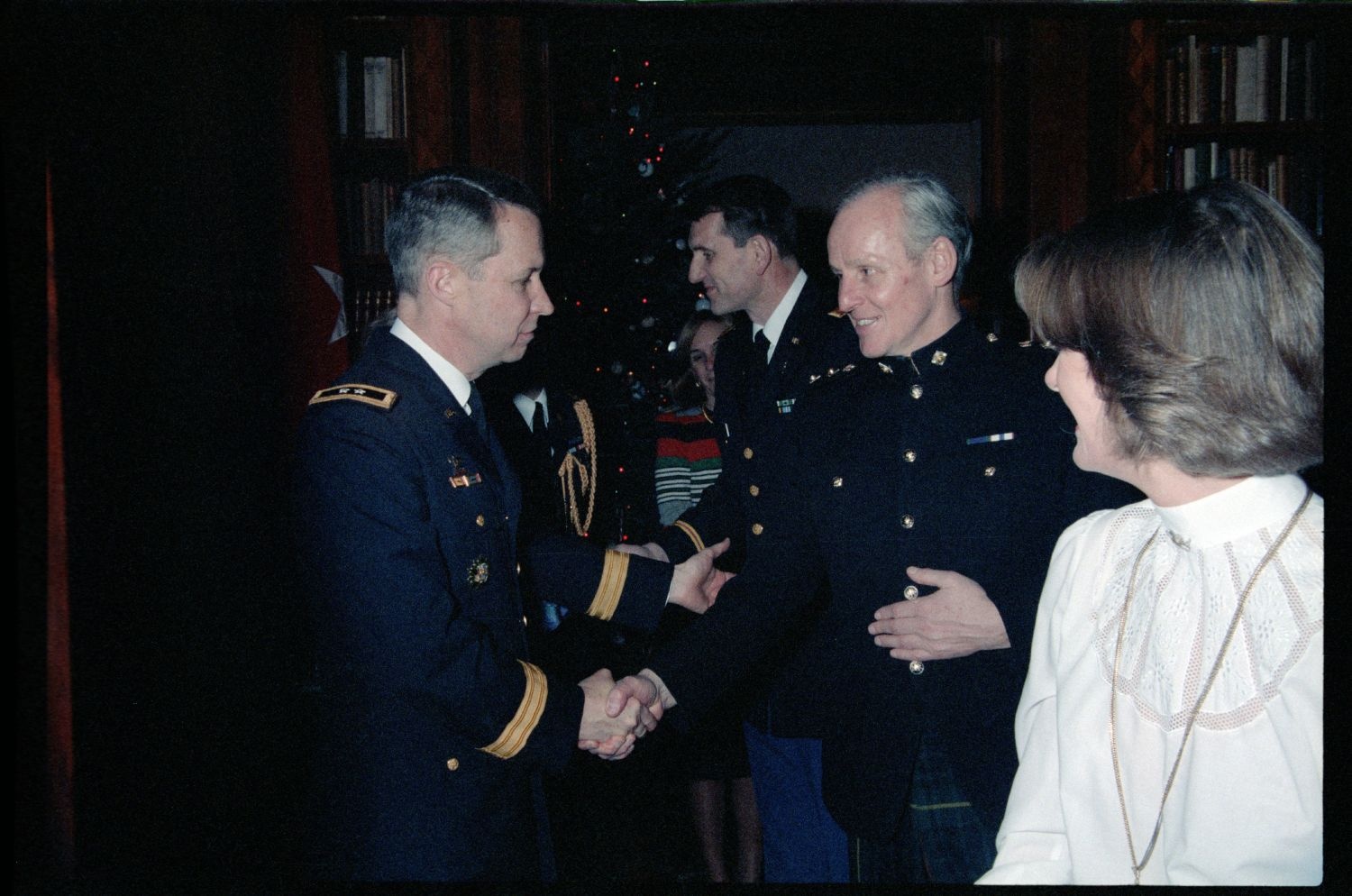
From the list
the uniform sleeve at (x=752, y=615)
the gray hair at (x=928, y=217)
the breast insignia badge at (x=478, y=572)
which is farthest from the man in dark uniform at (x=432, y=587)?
the gray hair at (x=928, y=217)

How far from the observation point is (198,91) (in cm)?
175

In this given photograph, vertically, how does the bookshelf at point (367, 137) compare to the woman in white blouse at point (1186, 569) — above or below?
above

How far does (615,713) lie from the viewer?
188 cm

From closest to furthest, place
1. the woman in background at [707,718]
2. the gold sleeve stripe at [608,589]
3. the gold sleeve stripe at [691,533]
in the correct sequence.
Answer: the gold sleeve stripe at [608,589]
the gold sleeve stripe at [691,533]
the woman in background at [707,718]

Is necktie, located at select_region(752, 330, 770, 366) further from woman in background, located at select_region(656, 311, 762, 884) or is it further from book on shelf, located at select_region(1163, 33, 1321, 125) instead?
book on shelf, located at select_region(1163, 33, 1321, 125)

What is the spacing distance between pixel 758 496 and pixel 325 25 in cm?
136

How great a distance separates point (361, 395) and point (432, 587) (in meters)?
0.35

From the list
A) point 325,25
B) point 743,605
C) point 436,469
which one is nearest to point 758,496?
point 743,605

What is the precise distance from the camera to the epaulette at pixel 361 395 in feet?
5.33

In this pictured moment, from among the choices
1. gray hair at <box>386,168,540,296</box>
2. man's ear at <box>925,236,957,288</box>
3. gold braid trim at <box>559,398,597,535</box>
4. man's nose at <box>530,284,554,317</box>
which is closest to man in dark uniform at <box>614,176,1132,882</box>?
man's ear at <box>925,236,957,288</box>

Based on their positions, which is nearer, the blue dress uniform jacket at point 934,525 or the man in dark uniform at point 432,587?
the man in dark uniform at point 432,587

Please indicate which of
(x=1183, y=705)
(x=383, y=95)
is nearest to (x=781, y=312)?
(x=383, y=95)

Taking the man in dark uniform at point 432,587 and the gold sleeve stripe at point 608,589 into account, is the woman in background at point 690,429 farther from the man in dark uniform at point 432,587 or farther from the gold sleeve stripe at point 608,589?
the man in dark uniform at point 432,587

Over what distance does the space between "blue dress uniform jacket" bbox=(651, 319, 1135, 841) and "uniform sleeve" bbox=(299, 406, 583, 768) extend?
62 cm
